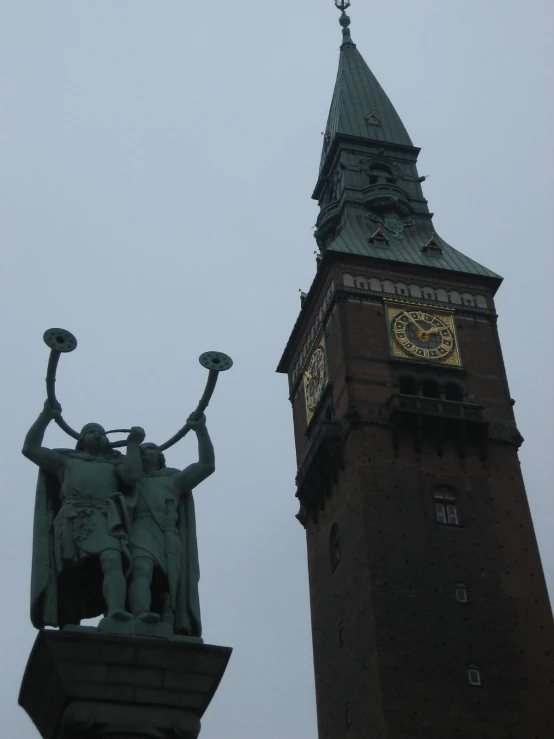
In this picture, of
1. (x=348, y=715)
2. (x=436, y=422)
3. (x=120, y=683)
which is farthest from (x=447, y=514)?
(x=120, y=683)

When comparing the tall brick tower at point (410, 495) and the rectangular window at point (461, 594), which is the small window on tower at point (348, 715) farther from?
the rectangular window at point (461, 594)

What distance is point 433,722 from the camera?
3875 centimetres

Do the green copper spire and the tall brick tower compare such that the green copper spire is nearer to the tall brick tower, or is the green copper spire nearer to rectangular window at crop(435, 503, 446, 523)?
the tall brick tower

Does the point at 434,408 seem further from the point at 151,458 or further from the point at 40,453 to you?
the point at 40,453

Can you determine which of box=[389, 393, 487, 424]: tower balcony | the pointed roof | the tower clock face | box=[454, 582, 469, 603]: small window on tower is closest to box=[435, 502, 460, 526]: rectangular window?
A: box=[454, 582, 469, 603]: small window on tower

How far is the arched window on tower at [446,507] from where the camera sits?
4406 cm

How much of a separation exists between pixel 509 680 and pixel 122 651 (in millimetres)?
32047

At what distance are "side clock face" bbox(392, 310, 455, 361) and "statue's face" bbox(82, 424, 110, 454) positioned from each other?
36087 mm

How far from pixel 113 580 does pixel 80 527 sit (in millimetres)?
625

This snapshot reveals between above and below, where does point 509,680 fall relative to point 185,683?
above

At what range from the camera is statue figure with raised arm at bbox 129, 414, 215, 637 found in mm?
11672

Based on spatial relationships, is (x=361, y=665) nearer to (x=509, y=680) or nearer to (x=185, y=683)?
(x=509, y=680)

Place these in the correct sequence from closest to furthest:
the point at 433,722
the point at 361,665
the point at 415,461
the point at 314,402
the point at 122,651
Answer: the point at 122,651
the point at 433,722
the point at 361,665
the point at 415,461
the point at 314,402

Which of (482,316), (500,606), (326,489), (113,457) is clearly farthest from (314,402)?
(113,457)
